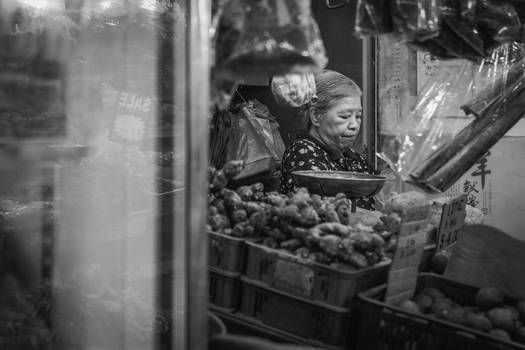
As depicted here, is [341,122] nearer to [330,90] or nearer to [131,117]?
[330,90]

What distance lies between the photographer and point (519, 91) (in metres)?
1.93

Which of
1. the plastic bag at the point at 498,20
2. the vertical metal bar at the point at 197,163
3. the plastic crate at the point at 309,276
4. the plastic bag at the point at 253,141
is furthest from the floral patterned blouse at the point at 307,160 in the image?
the vertical metal bar at the point at 197,163

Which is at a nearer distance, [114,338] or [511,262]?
[511,262]

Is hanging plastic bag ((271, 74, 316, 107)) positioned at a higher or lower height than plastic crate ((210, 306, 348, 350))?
higher

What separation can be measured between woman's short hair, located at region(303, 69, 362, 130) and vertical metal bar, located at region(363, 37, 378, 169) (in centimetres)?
91

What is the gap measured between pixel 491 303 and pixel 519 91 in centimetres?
79

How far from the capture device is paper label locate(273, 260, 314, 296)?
166 centimetres

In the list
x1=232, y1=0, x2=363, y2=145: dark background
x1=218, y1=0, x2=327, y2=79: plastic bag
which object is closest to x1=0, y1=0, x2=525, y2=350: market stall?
x1=218, y1=0, x2=327, y2=79: plastic bag

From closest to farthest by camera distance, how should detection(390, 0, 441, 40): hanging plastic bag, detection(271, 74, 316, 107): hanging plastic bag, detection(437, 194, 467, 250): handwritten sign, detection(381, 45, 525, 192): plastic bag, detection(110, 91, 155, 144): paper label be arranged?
detection(390, 0, 441, 40): hanging plastic bag < detection(381, 45, 525, 192): plastic bag < detection(437, 194, 467, 250): handwritten sign < detection(110, 91, 155, 144): paper label < detection(271, 74, 316, 107): hanging plastic bag

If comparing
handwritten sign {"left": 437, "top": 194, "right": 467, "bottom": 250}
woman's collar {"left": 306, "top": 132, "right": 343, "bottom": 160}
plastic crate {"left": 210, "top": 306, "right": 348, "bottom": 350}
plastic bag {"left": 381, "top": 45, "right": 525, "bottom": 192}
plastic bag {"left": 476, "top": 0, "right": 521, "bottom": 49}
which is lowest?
plastic crate {"left": 210, "top": 306, "right": 348, "bottom": 350}

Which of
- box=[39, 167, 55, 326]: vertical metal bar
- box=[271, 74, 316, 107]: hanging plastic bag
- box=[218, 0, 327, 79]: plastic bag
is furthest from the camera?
box=[271, 74, 316, 107]: hanging plastic bag

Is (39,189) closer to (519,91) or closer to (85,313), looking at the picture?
(85,313)

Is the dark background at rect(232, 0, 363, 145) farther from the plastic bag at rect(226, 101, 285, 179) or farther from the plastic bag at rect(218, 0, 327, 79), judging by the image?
the plastic bag at rect(218, 0, 327, 79)

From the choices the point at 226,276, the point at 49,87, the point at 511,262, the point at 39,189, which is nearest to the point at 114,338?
the point at 39,189
